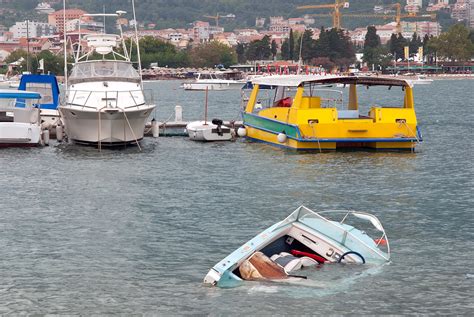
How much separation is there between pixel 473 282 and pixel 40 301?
8.68 m

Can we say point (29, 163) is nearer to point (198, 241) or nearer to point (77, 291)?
point (198, 241)

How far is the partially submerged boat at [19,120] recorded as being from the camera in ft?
152

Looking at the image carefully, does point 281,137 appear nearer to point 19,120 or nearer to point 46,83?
point 19,120

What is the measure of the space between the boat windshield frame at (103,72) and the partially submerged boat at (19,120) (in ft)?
7.12

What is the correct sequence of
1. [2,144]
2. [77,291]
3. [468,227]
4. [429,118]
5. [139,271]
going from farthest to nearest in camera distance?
1. [429,118]
2. [2,144]
3. [468,227]
4. [139,271]
5. [77,291]

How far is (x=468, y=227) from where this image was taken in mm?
26938

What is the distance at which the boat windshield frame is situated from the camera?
48.1 metres

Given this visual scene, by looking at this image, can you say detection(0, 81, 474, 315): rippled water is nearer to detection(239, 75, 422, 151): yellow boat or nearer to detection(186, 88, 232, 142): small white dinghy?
detection(239, 75, 422, 151): yellow boat

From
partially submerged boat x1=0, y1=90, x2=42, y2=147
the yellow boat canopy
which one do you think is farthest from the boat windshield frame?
the yellow boat canopy

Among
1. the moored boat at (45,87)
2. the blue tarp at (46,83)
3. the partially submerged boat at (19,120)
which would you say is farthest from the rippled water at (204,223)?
the blue tarp at (46,83)

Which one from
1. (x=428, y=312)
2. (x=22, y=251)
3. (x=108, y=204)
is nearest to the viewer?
(x=428, y=312)

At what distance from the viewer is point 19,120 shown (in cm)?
4862

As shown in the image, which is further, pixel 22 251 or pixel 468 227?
pixel 468 227

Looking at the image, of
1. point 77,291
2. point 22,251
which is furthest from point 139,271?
point 22,251
